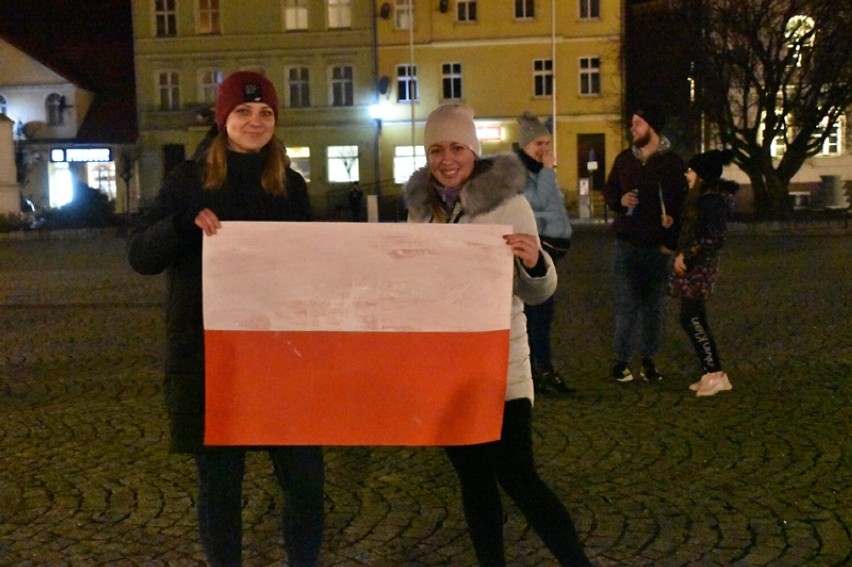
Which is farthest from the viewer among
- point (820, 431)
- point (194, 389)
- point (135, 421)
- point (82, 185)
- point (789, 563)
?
point (82, 185)

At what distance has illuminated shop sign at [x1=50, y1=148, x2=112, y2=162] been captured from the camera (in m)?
48.6

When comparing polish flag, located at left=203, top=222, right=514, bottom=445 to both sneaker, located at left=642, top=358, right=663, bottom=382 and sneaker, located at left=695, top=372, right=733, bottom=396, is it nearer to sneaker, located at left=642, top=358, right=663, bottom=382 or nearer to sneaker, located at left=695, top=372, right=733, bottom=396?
sneaker, located at left=695, top=372, right=733, bottom=396

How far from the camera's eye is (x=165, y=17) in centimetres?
4994

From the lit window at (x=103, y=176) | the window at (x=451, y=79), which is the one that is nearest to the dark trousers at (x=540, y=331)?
the window at (x=451, y=79)

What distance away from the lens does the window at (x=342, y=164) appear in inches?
1905

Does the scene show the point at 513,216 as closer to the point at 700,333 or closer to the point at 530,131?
the point at 530,131

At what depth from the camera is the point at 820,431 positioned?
260 inches

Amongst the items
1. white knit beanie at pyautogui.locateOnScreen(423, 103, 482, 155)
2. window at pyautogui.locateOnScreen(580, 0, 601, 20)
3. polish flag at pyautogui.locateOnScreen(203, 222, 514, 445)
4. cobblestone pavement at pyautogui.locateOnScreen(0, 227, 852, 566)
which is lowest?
cobblestone pavement at pyautogui.locateOnScreen(0, 227, 852, 566)

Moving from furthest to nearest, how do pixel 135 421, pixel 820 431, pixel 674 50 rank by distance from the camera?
pixel 674 50 → pixel 135 421 → pixel 820 431

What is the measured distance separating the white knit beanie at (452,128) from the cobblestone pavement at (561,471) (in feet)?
5.90

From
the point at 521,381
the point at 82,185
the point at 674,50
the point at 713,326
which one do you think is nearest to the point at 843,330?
the point at 713,326

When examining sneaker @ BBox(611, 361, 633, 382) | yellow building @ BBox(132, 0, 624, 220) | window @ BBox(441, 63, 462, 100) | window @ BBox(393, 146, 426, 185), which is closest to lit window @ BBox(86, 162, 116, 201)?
yellow building @ BBox(132, 0, 624, 220)

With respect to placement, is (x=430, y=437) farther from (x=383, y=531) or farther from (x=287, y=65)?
(x=287, y=65)

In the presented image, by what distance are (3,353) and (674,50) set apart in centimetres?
2558
